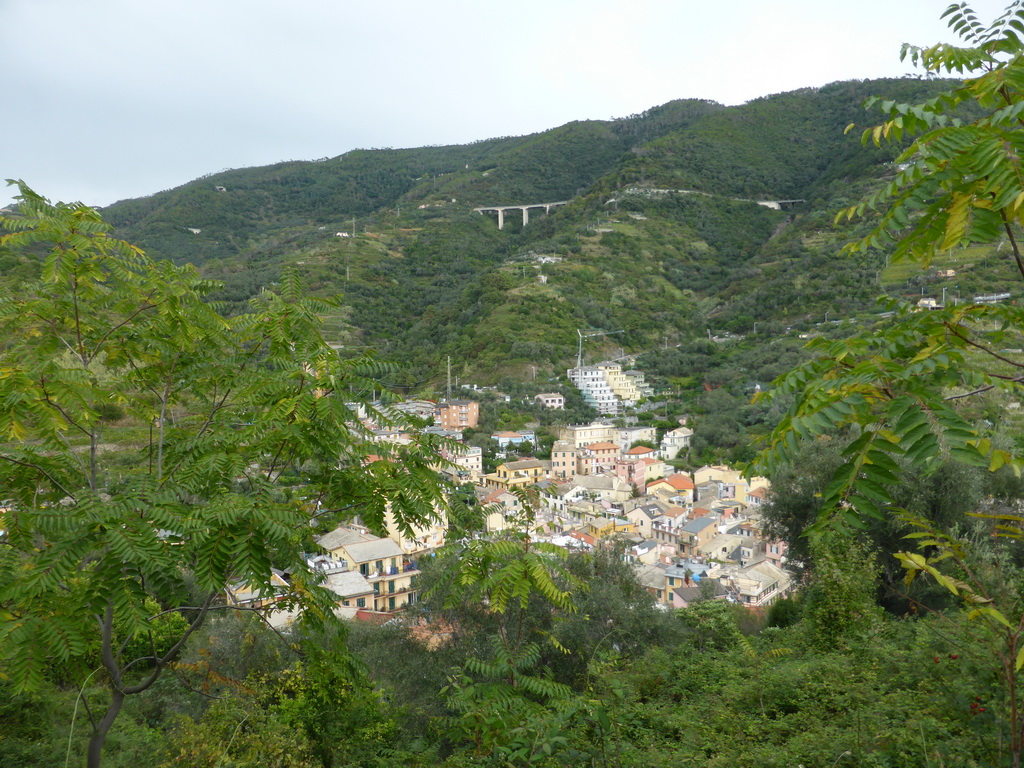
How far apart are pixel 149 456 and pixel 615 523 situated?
22048 mm

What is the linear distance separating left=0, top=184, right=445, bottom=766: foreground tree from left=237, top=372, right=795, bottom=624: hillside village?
0.38 metres

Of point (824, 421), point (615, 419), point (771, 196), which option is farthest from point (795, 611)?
point (771, 196)

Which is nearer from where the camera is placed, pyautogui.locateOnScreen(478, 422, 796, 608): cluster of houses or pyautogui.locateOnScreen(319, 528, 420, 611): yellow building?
pyautogui.locateOnScreen(319, 528, 420, 611): yellow building

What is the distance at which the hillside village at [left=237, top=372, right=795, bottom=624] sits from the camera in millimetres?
7766

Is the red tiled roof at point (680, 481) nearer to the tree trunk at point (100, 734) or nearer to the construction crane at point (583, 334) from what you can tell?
the construction crane at point (583, 334)

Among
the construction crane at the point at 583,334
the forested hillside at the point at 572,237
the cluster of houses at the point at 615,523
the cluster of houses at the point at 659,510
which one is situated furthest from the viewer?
the forested hillside at the point at 572,237

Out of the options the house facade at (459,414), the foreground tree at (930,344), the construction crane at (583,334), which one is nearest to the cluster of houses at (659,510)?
the house facade at (459,414)

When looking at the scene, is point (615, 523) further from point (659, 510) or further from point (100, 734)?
point (100, 734)

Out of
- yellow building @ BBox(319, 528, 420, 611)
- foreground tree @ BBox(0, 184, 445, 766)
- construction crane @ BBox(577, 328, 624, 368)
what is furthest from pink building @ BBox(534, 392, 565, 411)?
foreground tree @ BBox(0, 184, 445, 766)

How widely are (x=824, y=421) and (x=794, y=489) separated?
11.3 meters

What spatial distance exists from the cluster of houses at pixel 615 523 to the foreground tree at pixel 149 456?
2.64 feet

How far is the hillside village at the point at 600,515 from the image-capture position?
25.5ft

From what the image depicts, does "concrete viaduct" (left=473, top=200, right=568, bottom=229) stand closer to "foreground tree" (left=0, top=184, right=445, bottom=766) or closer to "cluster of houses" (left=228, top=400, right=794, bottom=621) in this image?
"cluster of houses" (left=228, top=400, right=794, bottom=621)

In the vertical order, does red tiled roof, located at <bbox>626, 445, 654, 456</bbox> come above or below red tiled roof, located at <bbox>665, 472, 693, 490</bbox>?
above
